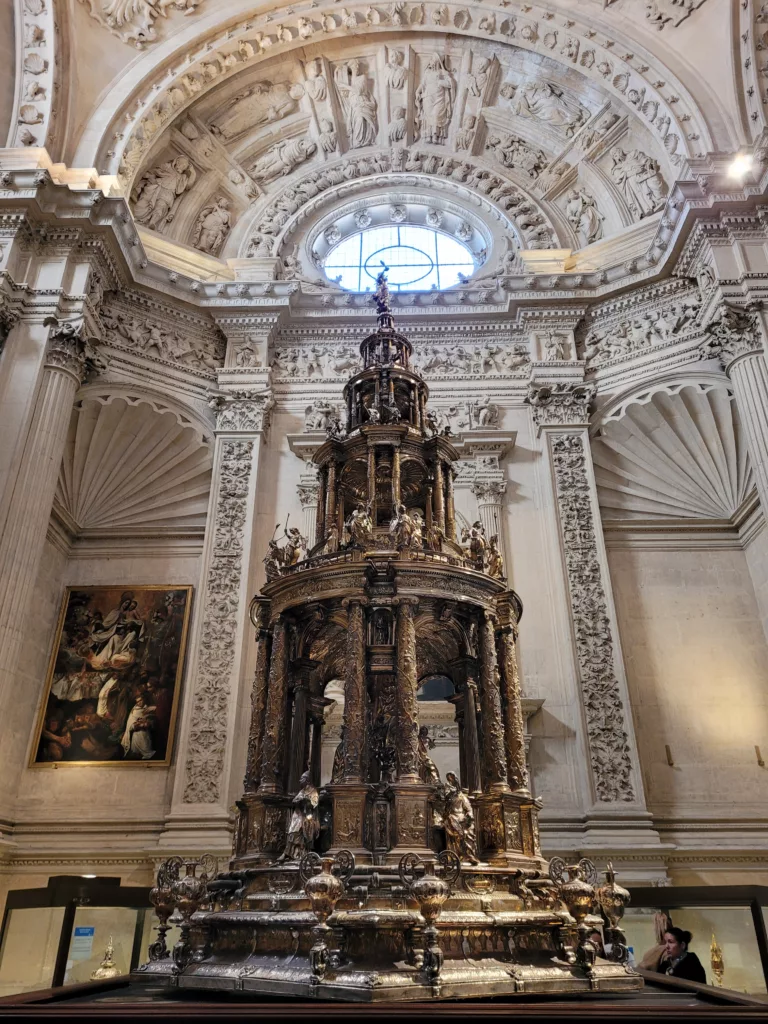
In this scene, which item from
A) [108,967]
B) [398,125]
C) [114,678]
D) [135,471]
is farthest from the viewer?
[398,125]

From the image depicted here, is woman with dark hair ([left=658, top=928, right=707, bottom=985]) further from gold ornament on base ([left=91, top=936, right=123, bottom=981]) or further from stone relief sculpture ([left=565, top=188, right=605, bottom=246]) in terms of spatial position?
stone relief sculpture ([left=565, top=188, right=605, bottom=246])

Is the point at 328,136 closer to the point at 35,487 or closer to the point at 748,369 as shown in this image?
the point at 748,369

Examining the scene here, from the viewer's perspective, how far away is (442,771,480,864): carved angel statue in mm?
5758

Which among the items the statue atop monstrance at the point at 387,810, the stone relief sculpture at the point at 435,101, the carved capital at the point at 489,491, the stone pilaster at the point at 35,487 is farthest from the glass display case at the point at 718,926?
the stone relief sculpture at the point at 435,101

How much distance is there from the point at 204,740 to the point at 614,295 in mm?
10808

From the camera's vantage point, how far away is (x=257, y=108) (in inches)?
661

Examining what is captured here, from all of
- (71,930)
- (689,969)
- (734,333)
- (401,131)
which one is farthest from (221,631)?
(401,131)

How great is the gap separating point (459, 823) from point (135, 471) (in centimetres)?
1052

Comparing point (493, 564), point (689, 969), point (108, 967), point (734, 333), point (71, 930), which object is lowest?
point (108, 967)

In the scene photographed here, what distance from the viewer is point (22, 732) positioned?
1211cm

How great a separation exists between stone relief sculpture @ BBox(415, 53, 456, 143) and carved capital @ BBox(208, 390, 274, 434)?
7.97 meters

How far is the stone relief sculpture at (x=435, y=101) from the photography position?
16.8 meters

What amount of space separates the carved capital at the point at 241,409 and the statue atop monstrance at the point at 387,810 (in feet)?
19.7

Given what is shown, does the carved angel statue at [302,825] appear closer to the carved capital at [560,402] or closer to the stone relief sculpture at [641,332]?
the carved capital at [560,402]
